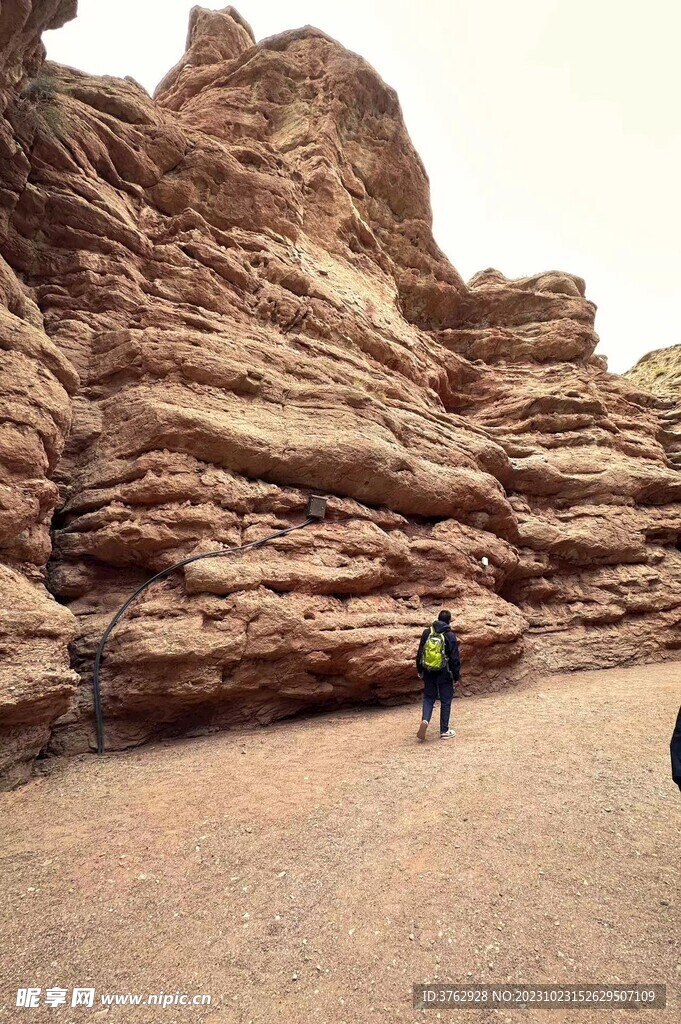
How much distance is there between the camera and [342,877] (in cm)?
405

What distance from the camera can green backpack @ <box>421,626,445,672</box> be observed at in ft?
24.3

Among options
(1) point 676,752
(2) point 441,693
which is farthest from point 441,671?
(1) point 676,752

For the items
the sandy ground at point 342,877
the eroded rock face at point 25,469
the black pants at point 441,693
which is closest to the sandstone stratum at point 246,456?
the eroded rock face at point 25,469

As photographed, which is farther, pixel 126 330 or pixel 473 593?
pixel 473 593

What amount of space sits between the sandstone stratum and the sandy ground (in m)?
1.87

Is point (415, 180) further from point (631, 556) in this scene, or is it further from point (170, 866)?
point (170, 866)

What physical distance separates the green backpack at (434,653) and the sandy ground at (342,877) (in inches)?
46.5

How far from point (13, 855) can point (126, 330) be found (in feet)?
29.1

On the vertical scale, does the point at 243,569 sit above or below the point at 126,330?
below

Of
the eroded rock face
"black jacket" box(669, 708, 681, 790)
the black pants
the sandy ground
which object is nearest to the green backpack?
the black pants

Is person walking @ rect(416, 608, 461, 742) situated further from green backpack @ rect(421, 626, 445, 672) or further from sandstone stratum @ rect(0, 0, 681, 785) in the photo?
sandstone stratum @ rect(0, 0, 681, 785)

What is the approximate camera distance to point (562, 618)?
1292 cm

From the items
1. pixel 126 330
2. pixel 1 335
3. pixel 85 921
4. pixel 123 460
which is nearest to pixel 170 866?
pixel 85 921

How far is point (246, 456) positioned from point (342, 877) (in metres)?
7.05
